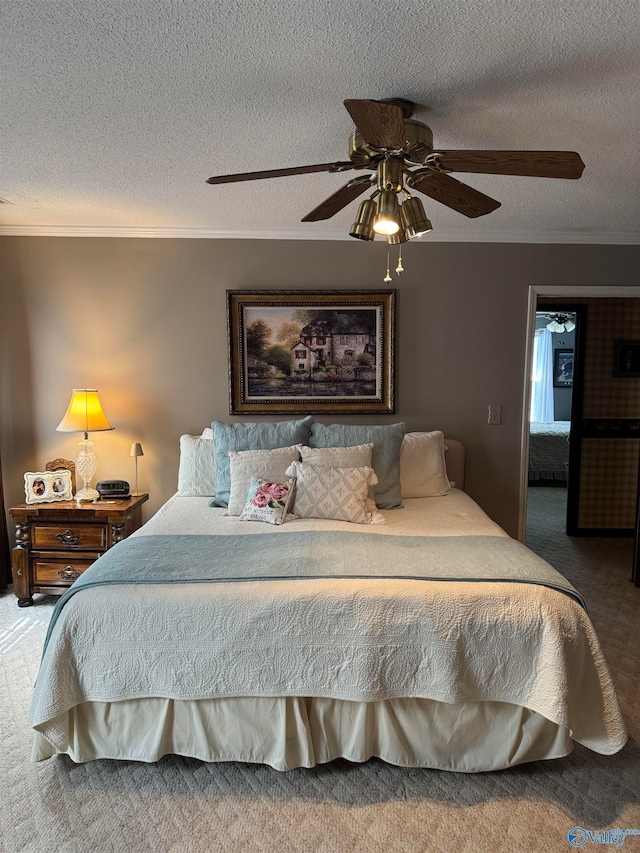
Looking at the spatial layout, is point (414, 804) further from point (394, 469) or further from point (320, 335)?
point (320, 335)

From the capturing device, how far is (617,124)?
2066mm

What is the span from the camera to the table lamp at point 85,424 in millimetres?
3406

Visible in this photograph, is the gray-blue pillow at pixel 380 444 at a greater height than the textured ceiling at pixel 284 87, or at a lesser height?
lesser

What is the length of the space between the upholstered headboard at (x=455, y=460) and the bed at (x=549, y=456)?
3767 millimetres

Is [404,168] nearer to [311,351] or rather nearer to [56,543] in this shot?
[311,351]

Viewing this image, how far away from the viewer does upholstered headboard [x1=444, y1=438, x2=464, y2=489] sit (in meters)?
3.73

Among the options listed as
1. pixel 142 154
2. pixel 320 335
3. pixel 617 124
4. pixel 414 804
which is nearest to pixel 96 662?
pixel 414 804

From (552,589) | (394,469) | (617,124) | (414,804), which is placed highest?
(617,124)

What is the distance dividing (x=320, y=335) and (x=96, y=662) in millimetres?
2496

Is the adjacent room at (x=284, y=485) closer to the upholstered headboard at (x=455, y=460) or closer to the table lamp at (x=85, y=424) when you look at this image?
the table lamp at (x=85, y=424)

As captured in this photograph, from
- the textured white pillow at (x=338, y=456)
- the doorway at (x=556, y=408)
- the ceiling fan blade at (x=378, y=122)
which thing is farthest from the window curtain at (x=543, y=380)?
the ceiling fan blade at (x=378, y=122)

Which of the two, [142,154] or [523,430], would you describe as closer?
[142,154]

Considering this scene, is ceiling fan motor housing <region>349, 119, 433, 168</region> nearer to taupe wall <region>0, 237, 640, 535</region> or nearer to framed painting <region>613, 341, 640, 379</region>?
taupe wall <region>0, 237, 640, 535</region>

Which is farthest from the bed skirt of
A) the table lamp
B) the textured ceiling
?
the textured ceiling
